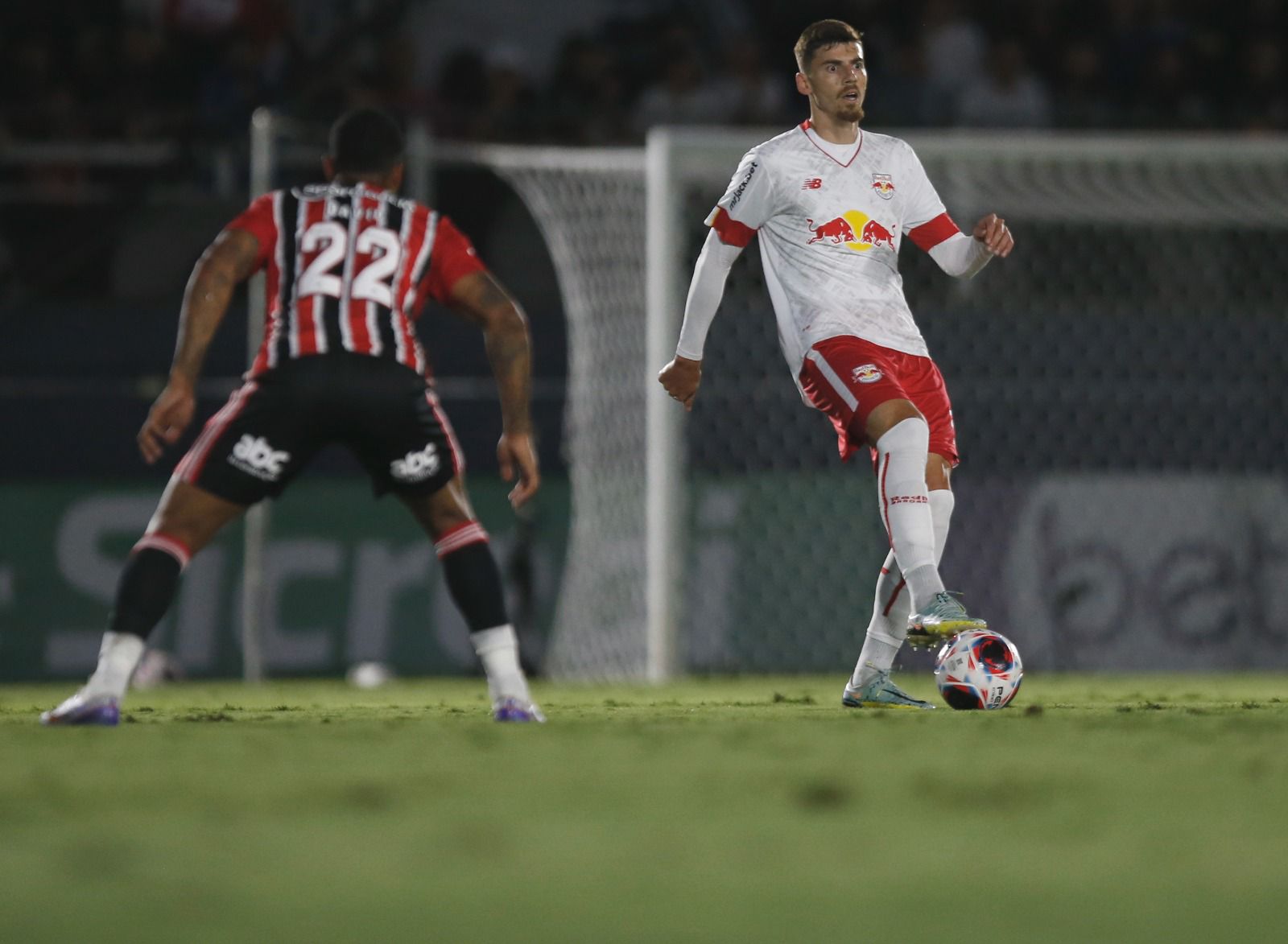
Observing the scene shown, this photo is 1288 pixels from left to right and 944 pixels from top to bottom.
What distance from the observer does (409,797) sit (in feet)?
11.0

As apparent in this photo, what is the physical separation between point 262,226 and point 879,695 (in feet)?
7.06

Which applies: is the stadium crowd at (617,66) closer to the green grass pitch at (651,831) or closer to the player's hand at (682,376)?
the player's hand at (682,376)

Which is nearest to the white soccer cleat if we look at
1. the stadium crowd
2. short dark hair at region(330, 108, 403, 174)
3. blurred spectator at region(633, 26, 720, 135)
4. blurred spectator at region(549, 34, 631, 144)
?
short dark hair at region(330, 108, 403, 174)

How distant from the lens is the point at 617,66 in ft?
42.8

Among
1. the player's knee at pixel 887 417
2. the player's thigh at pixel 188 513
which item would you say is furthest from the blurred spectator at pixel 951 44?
the player's thigh at pixel 188 513

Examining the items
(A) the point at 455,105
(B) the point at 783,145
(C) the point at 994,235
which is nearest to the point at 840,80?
(B) the point at 783,145

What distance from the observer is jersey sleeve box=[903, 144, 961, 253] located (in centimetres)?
594

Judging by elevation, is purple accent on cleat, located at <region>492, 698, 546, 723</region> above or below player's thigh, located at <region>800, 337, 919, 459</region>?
below

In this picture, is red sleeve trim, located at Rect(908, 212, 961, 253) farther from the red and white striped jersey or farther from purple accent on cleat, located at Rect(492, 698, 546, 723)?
purple accent on cleat, located at Rect(492, 698, 546, 723)

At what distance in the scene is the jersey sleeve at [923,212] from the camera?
19.5ft

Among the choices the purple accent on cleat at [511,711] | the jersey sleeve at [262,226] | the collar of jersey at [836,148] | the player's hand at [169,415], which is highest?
the collar of jersey at [836,148]

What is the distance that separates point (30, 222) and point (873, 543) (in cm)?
460

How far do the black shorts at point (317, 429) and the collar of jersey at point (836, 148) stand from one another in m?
1.47

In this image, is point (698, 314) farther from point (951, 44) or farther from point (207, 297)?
point (951, 44)
